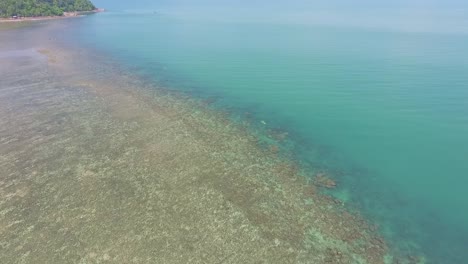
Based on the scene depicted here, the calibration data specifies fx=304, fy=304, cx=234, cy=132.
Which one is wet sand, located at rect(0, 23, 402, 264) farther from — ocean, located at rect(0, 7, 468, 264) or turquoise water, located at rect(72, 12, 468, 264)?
turquoise water, located at rect(72, 12, 468, 264)

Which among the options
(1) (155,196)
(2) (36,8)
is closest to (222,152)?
(1) (155,196)

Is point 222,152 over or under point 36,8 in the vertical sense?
under

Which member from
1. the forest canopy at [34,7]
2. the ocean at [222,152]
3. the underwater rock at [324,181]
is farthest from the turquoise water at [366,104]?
the forest canopy at [34,7]

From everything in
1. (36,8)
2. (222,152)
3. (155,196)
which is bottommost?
(155,196)

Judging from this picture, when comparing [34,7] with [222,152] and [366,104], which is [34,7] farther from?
[366,104]

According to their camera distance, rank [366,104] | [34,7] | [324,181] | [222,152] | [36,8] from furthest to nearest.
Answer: [34,7] < [36,8] < [366,104] < [222,152] < [324,181]

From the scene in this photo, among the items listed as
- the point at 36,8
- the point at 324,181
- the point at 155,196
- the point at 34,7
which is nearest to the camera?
the point at 155,196

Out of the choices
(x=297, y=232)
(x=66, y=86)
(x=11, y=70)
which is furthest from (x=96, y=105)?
(x=297, y=232)
